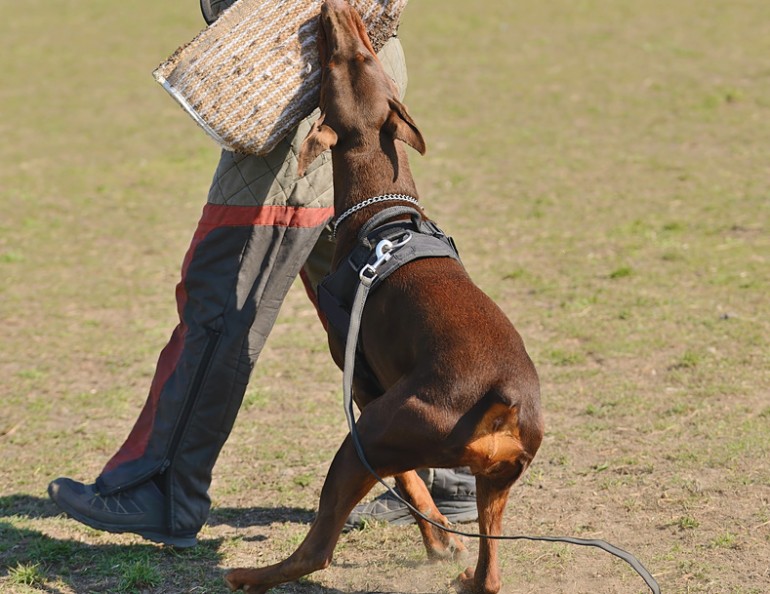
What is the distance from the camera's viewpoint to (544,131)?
10297mm

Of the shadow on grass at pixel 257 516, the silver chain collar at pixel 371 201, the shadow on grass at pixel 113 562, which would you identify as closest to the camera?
the silver chain collar at pixel 371 201

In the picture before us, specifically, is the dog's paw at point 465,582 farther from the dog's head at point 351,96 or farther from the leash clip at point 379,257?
the dog's head at point 351,96

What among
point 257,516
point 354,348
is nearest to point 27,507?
point 257,516

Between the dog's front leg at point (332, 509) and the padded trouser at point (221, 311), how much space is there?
2.62 feet

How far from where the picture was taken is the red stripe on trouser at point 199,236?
12.7 ft

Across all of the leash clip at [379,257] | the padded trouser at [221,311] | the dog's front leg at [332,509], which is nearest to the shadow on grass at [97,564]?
the padded trouser at [221,311]

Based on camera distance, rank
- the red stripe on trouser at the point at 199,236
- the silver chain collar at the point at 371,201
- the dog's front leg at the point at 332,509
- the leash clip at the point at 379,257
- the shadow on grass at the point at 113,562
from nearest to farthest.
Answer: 1. the dog's front leg at the point at 332,509
2. the leash clip at the point at 379,257
3. the silver chain collar at the point at 371,201
4. the shadow on grass at the point at 113,562
5. the red stripe on trouser at the point at 199,236

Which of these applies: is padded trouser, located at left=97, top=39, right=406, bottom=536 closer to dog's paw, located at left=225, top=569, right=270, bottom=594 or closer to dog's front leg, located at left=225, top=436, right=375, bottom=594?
dog's paw, located at left=225, top=569, right=270, bottom=594

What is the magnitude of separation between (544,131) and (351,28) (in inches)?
270

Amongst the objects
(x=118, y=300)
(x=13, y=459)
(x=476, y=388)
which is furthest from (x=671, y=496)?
(x=118, y=300)

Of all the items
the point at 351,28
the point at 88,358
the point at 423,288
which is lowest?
the point at 88,358

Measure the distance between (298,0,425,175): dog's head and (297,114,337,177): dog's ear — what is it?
0.10 ft

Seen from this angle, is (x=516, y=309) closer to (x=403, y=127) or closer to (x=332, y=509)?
(x=403, y=127)

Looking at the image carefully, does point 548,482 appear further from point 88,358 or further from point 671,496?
point 88,358
